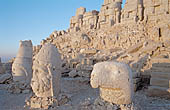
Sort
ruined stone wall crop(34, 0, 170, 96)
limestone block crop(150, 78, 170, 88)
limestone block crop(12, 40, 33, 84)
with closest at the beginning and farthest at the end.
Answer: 1. limestone block crop(150, 78, 170, 88)
2. limestone block crop(12, 40, 33, 84)
3. ruined stone wall crop(34, 0, 170, 96)

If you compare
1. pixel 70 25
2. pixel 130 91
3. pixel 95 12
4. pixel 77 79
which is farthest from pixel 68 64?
pixel 70 25

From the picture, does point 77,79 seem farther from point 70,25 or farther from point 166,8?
point 70,25

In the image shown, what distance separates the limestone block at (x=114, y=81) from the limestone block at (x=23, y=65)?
3918mm

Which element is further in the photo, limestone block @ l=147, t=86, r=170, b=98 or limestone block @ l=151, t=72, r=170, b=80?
limestone block @ l=151, t=72, r=170, b=80

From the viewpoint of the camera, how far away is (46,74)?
3.89 metres

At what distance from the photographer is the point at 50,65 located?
12.8 ft

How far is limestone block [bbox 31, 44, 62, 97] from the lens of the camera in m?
3.88

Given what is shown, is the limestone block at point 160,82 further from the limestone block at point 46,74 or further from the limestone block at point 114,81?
the limestone block at point 46,74

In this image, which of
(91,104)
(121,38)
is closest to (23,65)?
(91,104)

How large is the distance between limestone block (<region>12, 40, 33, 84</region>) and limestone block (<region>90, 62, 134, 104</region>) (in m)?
3.92

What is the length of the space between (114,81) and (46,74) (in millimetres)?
1956

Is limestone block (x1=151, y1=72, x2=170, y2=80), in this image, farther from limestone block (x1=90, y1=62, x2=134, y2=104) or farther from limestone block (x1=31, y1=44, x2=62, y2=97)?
limestone block (x1=31, y1=44, x2=62, y2=97)

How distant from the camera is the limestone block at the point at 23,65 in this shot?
19.4ft

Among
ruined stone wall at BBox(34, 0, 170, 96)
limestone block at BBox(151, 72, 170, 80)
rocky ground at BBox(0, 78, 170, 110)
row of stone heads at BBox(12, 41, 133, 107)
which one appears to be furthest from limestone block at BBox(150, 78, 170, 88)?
row of stone heads at BBox(12, 41, 133, 107)
